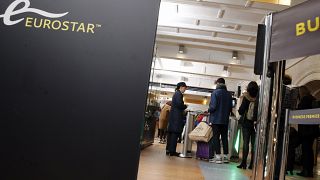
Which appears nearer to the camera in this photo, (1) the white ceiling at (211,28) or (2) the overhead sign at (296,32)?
(2) the overhead sign at (296,32)

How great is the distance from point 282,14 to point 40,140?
168cm

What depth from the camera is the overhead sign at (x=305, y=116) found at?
1551mm

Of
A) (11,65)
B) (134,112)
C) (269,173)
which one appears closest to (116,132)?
(134,112)

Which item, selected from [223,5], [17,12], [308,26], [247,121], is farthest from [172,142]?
[308,26]

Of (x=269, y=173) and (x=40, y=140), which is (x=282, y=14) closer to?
(x=269, y=173)

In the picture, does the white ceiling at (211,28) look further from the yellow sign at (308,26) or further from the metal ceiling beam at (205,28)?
the yellow sign at (308,26)

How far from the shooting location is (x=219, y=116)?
562cm

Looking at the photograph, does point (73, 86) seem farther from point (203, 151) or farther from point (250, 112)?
point (203, 151)

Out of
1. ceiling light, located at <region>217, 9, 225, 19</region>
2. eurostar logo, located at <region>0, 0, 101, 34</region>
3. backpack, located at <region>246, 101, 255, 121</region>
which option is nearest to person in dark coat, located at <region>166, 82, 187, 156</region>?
backpack, located at <region>246, 101, 255, 121</region>

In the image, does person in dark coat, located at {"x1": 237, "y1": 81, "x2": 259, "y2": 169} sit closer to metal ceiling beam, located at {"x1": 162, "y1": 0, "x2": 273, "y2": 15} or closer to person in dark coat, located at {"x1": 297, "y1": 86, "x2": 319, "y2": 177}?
person in dark coat, located at {"x1": 297, "y1": 86, "x2": 319, "y2": 177}

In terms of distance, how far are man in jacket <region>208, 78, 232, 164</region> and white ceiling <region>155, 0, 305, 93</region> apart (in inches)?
107

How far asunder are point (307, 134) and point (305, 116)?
3347 millimetres

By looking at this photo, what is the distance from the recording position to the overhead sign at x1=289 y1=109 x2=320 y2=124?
155 centimetres

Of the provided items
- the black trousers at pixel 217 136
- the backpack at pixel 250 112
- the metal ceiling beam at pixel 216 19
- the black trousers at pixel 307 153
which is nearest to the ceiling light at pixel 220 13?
the metal ceiling beam at pixel 216 19
